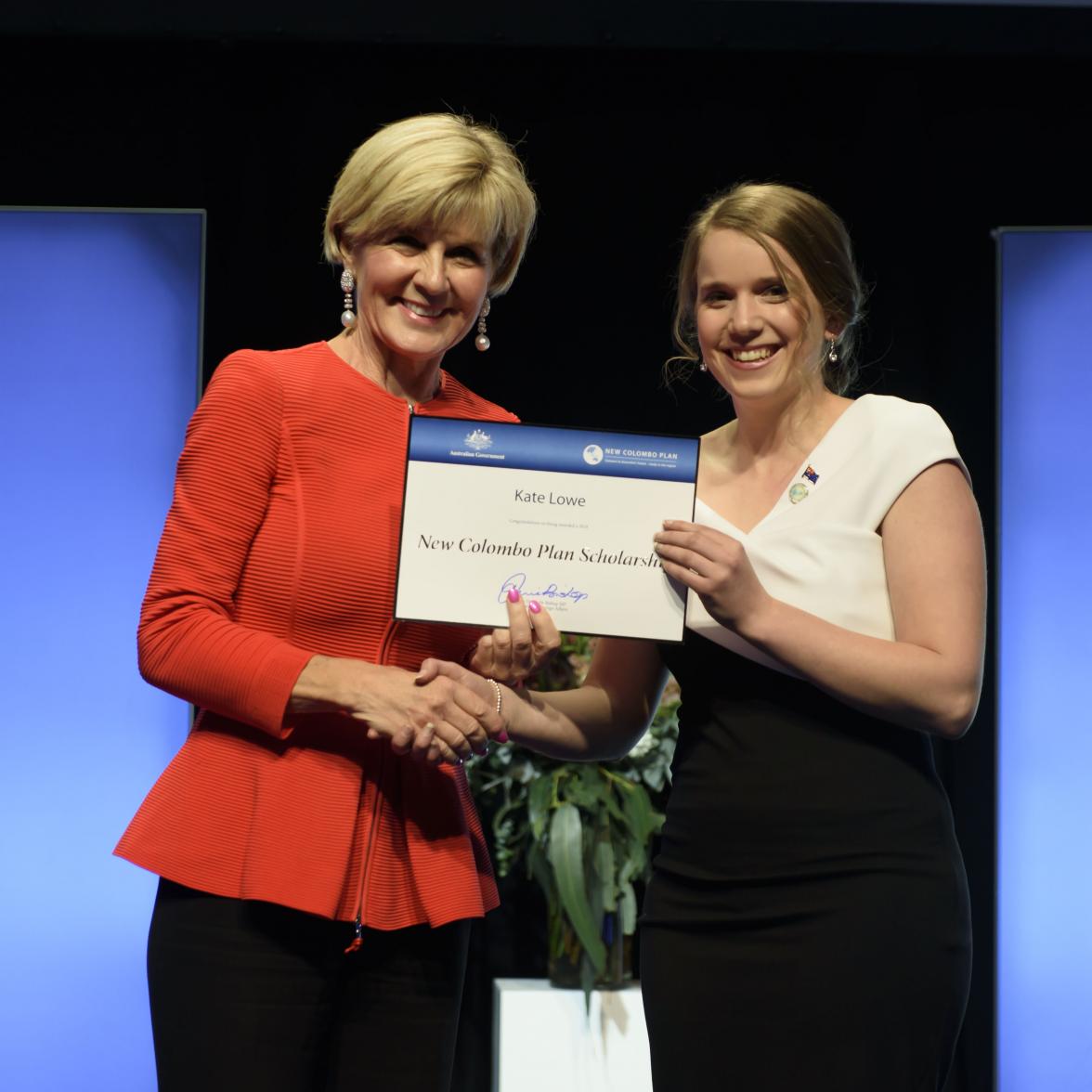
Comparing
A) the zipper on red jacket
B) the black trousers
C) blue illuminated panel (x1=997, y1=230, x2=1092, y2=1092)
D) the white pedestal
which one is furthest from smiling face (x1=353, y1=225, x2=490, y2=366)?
blue illuminated panel (x1=997, y1=230, x2=1092, y2=1092)

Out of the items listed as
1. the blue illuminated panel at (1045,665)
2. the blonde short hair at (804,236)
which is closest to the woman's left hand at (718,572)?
the blonde short hair at (804,236)

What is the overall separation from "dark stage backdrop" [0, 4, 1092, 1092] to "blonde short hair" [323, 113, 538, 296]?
7.57ft

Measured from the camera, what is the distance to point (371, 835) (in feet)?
5.19

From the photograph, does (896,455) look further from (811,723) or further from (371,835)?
(371,835)

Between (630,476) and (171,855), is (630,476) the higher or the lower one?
the higher one

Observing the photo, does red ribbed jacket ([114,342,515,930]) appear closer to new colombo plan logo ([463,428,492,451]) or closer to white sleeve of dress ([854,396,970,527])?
new colombo plan logo ([463,428,492,451])

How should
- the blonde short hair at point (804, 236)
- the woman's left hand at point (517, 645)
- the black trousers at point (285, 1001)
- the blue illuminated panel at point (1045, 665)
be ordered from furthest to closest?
Result: the blue illuminated panel at point (1045, 665) → the blonde short hair at point (804, 236) → the woman's left hand at point (517, 645) → the black trousers at point (285, 1001)

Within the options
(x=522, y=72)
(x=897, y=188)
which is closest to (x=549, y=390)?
(x=522, y=72)

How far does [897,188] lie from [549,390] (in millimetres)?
1177

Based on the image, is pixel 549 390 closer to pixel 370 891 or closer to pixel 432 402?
pixel 432 402

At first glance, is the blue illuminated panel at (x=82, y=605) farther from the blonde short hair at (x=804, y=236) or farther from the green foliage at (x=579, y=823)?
the blonde short hair at (x=804, y=236)

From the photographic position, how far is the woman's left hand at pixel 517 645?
1620mm

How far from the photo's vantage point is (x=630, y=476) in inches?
63.6
